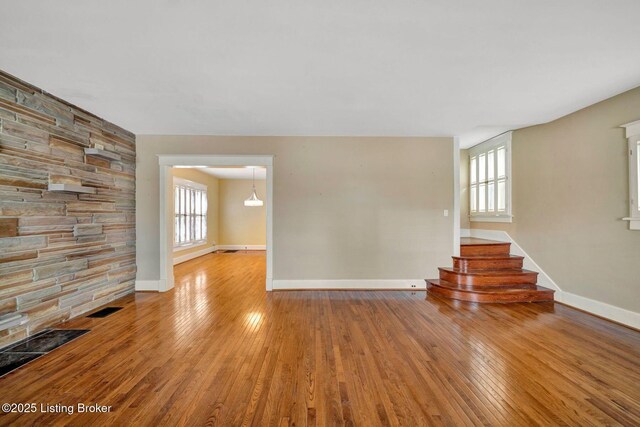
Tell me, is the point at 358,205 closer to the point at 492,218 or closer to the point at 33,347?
the point at 492,218

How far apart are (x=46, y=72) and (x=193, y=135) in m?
2.08

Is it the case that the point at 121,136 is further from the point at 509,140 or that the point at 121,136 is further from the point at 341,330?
the point at 509,140

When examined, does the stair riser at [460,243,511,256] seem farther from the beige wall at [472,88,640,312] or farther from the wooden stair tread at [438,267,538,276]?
the wooden stair tread at [438,267,538,276]

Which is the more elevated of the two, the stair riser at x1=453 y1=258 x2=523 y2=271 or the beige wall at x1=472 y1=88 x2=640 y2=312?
the beige wall at x1=472 y1=88 x2=640 y2=312

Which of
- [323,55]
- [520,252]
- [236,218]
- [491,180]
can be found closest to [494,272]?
[520,252]

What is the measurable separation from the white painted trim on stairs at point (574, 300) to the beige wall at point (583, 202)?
7cm

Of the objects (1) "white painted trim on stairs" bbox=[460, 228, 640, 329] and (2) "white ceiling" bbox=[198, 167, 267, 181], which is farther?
(2) "white ceiling" bbox=[198, 167, 267, 181]

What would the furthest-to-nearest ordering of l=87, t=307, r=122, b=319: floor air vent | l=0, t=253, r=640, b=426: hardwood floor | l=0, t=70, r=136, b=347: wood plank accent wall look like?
l=87, t=307, r=122, b=319: floor air vent → l=0, t=70, r=136, b=347: wood plank accent wall → l=0, t=253, r=640, b=426: hardwood floor

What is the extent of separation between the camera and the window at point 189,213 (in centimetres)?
756

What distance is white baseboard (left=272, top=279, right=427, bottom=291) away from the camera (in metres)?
4.74

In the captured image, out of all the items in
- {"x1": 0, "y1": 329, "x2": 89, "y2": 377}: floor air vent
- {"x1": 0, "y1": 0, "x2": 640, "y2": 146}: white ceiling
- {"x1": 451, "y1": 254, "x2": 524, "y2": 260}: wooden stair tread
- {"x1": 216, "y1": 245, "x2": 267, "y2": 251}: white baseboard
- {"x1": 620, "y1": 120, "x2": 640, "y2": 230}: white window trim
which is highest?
{"x1": 0, "y1": 0, "x2": 640, "y2": 146}: white ceiling

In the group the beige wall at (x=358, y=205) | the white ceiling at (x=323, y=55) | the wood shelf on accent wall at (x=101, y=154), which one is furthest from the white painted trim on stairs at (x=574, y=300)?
the wood shelf on accent wall at (x=101, y=154)

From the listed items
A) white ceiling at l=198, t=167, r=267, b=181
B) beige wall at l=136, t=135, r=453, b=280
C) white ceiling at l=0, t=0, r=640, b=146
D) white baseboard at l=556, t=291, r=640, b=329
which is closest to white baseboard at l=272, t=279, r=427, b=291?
beige wall at l=136, t=135, r=453, b=280

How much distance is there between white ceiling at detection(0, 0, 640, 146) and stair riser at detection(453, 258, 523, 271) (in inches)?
91.1
